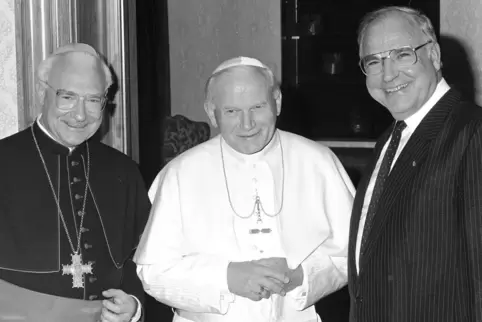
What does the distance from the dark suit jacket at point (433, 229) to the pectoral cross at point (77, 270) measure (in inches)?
39.8

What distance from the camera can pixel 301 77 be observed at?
25.4 ft

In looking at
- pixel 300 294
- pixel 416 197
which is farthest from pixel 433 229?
pixel 300 294

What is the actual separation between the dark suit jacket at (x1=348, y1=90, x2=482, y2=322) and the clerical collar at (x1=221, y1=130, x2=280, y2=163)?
0.63 m

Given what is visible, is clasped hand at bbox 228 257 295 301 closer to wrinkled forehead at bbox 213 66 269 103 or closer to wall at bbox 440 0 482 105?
wrinkled forehead at bbox 213 66 269 103

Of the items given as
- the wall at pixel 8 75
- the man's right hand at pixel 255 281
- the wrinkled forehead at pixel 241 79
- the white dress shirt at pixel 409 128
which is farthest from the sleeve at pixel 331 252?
the wall at pixel 8 75

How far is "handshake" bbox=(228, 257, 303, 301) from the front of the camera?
251 cm

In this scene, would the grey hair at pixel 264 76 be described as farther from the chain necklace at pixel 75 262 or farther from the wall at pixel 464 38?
the wall at pixel 464 38

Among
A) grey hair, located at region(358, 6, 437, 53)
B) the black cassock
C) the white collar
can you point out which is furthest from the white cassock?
grey hair, located at region(358, 6, 437, 53)

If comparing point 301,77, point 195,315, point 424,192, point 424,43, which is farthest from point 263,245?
point 301,77

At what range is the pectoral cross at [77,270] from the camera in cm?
259

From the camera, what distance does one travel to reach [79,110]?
8.52ft

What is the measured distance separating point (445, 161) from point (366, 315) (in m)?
0.59

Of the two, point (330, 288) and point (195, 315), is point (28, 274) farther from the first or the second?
point (330, 288)

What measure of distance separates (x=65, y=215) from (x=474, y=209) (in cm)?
145
